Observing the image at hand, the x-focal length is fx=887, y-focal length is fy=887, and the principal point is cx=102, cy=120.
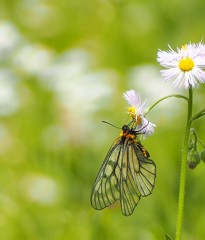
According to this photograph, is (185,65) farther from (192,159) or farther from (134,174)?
(134,174)

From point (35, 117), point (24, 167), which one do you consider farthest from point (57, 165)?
point (35, 117)

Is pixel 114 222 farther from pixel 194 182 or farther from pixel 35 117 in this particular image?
pixel 35 117

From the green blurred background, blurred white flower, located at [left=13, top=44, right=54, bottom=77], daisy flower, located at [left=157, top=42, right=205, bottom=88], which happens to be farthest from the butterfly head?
blurred white flower, located at [left=13, top=44, right=54, bottom=77]

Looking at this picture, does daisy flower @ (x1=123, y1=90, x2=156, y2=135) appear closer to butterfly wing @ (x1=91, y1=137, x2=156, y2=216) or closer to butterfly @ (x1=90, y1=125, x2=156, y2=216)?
butterfly @ (x1=90, y1=125, x2=156, y2=216)

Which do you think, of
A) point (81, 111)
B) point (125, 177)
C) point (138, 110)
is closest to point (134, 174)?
point (125, 177)

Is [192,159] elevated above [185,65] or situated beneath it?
situated beneath

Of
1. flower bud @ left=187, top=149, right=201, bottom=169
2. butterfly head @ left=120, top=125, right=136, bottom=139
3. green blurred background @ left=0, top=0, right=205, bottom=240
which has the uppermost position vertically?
green blurred background @ left=0, top=0, right=205, bottom=240

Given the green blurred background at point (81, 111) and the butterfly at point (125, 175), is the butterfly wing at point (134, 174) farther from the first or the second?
the green blurred background at point (81, 111)
